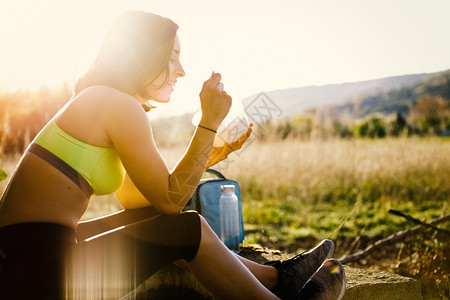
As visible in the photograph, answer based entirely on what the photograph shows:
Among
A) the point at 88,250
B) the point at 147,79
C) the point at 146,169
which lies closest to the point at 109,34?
the point at 147,79

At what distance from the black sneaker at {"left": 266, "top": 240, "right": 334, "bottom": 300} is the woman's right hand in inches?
29.8

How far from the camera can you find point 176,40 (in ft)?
5.26

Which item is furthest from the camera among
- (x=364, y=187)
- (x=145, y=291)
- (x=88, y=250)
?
A: (x=364, y=187)

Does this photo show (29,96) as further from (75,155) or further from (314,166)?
(314,166)

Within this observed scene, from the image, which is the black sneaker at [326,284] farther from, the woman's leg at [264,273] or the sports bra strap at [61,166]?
the sports bra strap at [61,166]

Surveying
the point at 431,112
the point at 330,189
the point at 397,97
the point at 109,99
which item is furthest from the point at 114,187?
the point at 397,97

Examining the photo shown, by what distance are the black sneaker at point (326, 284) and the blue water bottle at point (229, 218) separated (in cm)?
74

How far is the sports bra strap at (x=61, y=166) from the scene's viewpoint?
1.31m

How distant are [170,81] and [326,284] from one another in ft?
3.26

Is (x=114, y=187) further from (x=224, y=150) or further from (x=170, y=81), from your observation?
(x=224, y=150)

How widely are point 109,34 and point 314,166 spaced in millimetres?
5656

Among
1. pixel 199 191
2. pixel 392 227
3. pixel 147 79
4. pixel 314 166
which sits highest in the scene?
pixel 147 79

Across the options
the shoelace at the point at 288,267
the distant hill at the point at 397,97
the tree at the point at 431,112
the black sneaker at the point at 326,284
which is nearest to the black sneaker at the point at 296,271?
the shoelace at the point at 288,267

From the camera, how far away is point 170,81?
169 centimetres
